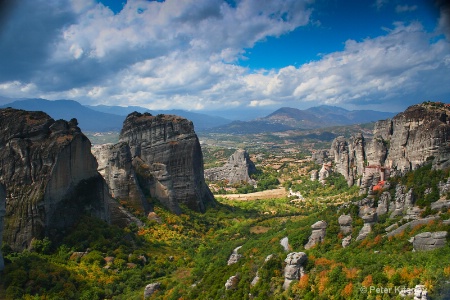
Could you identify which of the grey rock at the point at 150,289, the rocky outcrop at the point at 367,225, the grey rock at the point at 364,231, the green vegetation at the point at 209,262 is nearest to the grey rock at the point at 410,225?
the green vegetation at the point at 209,262

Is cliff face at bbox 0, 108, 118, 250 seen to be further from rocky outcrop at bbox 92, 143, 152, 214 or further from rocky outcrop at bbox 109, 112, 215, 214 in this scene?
rocky outcrop at bbox 109, 112, 215, 214

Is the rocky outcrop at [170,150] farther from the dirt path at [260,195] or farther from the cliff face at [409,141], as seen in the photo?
the dirt path at [260,195]

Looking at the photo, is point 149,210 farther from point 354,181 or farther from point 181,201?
point 354,181

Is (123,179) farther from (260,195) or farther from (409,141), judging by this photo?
(260,195)

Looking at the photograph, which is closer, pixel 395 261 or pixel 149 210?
pixel 395 261

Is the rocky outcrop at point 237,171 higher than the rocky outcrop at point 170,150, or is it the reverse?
the rocky outcrop at point 170,150

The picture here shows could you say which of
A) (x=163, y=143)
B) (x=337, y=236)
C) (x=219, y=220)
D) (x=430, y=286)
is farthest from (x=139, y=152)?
(x=430, y=286)

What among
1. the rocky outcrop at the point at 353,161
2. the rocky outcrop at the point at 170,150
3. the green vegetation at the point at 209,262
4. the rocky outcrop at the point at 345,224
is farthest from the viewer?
the rocky outcrop at the point at 353,161
